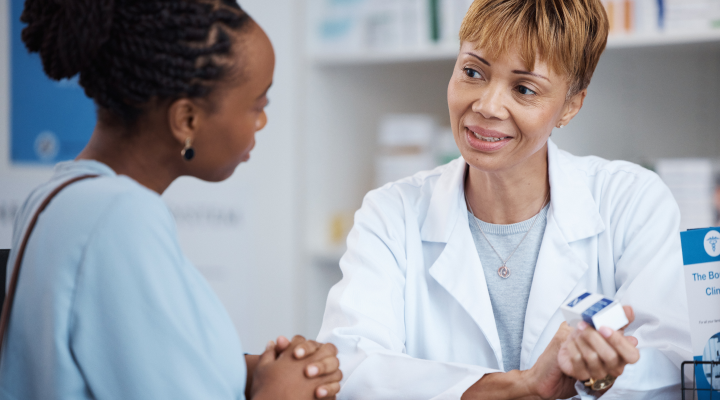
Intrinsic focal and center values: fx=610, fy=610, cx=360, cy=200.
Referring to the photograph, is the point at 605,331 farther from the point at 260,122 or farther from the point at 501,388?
the point at 260,122

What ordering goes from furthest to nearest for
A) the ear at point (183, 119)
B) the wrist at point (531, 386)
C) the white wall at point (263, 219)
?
the white wall at point (263, 219)
the wrist at point (531, 386)
the ear at point (183, 119)

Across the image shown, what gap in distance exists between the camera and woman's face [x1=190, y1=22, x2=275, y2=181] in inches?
30.1

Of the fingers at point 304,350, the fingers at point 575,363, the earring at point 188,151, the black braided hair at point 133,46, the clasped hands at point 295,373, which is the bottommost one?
the fingers at point 575,363

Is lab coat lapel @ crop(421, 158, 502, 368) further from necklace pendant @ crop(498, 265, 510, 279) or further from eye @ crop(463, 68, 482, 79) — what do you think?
eye @ crop(463, 68, 482, 79)

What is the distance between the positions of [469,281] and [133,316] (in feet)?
2.44

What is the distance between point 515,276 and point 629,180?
0.31m

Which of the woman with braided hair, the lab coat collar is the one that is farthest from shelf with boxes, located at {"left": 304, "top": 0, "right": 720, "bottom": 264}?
the woman with braided hair

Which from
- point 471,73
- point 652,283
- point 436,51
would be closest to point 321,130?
point 436,51

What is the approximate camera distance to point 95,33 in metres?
0.69

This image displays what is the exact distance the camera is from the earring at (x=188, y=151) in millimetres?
766

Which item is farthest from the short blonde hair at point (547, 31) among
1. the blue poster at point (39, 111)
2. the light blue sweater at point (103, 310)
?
the blue poster at point (39, 111)

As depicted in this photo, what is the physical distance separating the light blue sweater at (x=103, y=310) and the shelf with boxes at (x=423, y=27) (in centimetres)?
150

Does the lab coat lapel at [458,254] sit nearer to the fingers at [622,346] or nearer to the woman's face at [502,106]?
the woman's face at [502,106]

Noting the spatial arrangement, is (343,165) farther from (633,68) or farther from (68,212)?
(68,212)
